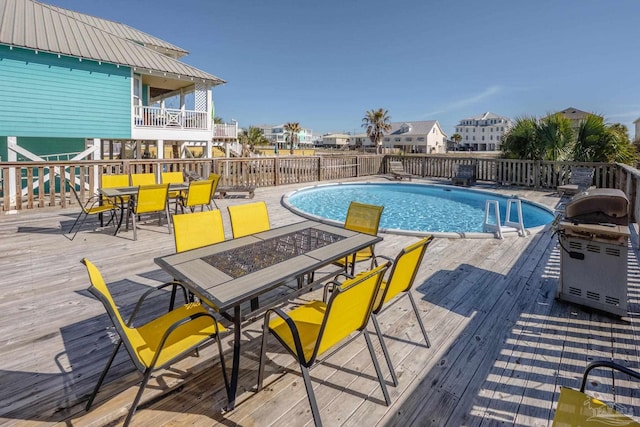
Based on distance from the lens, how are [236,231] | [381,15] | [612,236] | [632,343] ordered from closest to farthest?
[632,343]
[612,236]
[236,231]
[381,15]

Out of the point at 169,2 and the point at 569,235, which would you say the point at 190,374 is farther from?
the point at 169,2

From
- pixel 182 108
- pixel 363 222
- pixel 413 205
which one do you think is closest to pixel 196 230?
pixel 363 222

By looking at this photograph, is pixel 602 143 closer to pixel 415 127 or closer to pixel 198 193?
pixel 198 193

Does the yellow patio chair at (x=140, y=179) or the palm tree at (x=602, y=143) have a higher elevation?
the palm tree at (x=602, y=143)

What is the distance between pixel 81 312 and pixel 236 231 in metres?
1.51

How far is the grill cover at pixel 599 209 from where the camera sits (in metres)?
3.00

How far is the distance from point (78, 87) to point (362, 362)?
506 inches

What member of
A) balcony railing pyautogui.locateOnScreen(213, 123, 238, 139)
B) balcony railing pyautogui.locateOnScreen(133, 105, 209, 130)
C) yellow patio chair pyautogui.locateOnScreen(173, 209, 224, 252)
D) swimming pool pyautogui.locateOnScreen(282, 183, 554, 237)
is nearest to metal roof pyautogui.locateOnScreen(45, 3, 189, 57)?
balcony railing pyautogui.locateOnScreen(213, 123, 238, 139)

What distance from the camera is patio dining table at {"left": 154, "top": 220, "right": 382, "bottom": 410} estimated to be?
1.86 metres

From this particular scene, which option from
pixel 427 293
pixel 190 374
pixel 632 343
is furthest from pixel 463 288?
pixel 190 374

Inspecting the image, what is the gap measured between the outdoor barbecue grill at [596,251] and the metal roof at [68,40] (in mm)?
13391

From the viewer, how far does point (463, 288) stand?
3.52 meters

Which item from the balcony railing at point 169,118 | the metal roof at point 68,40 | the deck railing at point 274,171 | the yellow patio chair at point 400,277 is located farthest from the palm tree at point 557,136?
the balcony railing at point 169,118

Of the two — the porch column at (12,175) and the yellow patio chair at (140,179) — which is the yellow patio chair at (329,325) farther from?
the porch column at (12,175)
